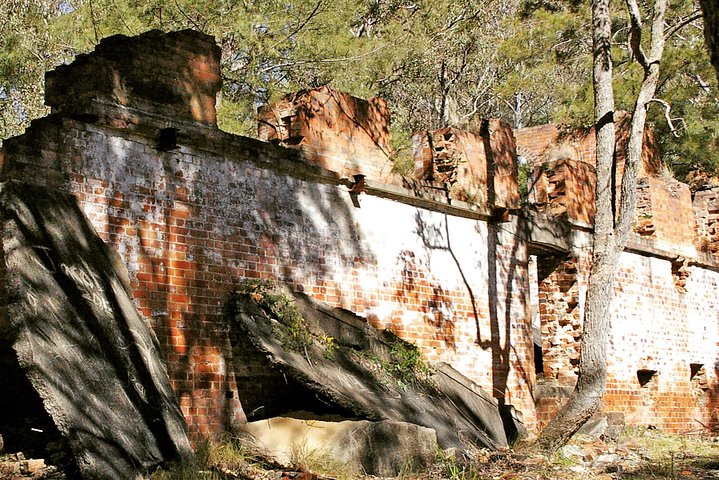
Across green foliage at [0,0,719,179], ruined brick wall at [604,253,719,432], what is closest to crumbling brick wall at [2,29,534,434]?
ruined brick wall at [604,253,719,432]

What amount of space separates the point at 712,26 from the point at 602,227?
6.95 m

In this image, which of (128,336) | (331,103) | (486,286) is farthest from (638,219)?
(128,336)

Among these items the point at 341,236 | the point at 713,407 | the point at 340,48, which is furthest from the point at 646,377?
the point at 340,48

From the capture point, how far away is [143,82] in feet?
27.1

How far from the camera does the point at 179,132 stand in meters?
8.36

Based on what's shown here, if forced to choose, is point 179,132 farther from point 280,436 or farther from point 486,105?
point 486,105

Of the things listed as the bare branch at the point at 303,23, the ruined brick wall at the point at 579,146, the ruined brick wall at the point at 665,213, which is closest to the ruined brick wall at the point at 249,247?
the ruined brick wall at the point at 665,213

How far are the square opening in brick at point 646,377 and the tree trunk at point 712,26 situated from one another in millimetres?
11917

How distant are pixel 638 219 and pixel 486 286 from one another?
182 inches

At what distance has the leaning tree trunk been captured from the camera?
961 cm

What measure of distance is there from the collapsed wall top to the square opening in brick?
29.7 feet

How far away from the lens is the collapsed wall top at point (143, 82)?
796cm

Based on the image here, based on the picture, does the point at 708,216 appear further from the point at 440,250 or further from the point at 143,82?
the point at 143,82

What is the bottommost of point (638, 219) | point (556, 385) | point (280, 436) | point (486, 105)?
point (280, 436)
